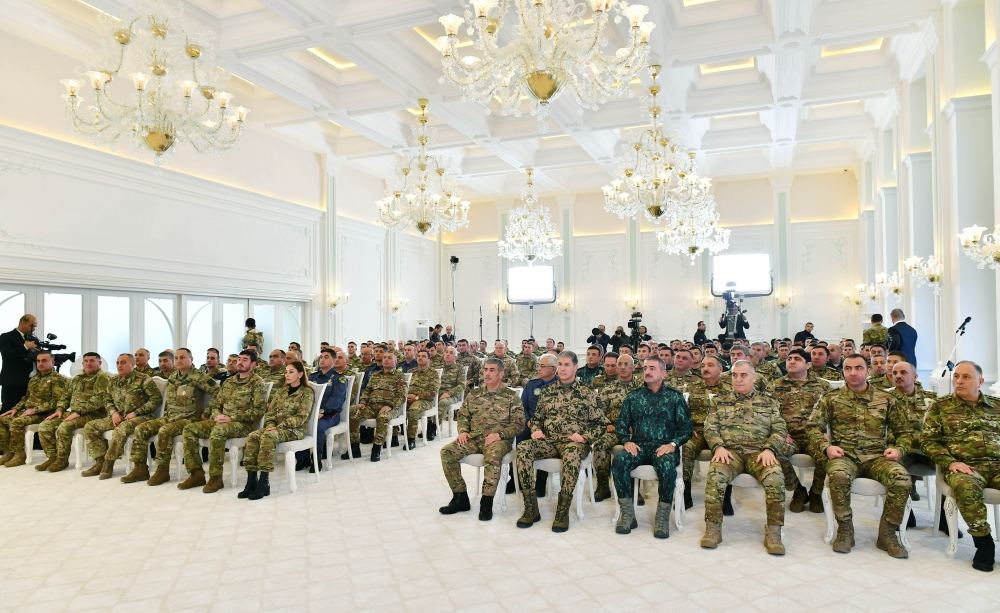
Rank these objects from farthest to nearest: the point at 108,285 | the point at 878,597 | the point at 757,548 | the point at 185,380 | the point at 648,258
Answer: the point at 648,258 → the point at 108,285 → the point at 185,380 → the point at 757,548 → the point at 878,597

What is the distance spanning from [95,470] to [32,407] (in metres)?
1.36

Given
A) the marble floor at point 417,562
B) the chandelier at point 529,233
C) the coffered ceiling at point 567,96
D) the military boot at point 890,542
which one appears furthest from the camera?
the chandelier at point 529,233

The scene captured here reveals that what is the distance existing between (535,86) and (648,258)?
12823 millimetres

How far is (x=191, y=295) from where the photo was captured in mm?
10914

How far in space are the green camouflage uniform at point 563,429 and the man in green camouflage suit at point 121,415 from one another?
3889 mm

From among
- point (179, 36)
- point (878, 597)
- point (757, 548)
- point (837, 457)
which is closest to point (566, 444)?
point (757, 548)

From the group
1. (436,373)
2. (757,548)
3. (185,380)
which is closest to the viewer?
(757,548)

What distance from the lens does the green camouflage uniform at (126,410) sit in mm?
6348

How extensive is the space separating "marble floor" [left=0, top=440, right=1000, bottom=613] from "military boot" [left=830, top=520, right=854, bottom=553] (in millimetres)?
95

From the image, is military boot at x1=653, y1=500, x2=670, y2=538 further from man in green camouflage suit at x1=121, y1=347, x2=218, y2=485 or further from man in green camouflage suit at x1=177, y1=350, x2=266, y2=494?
man in green camouflage suit at x1=121, y1=347, x2=218, y2=485

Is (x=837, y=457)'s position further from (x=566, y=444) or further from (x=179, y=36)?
(x=179, y=36)

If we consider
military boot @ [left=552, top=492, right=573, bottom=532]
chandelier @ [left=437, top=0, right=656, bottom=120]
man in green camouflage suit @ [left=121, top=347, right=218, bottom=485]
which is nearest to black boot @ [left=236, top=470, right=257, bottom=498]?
man in green camouflage suit @ [left=121, top=347, right=218, bottom=485]

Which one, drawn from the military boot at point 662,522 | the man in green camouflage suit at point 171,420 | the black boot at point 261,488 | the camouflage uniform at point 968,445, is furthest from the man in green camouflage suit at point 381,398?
the camouflage uniform at point 968,445

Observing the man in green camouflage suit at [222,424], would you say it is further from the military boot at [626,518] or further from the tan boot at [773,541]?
the tan boot at [773,541]
